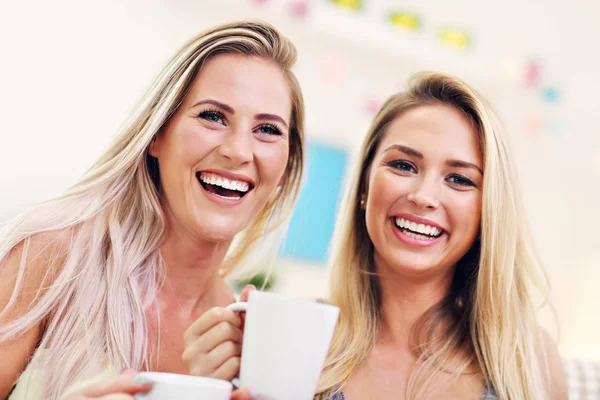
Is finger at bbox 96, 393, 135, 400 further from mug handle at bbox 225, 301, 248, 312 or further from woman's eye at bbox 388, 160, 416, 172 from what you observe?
woman's eye at bbox 388, 160, 416, 172

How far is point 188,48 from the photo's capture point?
1233 mm

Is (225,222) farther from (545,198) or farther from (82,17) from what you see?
(545,198)

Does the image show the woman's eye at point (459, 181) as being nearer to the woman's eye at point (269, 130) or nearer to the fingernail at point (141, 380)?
the woman's eye at point (269, 130)

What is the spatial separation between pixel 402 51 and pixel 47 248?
332 cm

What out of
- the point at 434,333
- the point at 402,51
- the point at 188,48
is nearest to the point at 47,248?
the point at 188,48

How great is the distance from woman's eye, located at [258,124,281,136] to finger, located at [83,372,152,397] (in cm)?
62

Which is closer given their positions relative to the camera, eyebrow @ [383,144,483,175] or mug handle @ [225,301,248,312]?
mug handle @ [225,301,248,312]

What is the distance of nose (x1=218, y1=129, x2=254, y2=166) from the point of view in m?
1.14

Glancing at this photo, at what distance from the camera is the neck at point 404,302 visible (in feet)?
4.13

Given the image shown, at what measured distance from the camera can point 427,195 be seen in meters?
1.16

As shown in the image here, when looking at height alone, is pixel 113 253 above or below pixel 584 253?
below

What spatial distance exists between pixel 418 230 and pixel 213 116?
0.46 m

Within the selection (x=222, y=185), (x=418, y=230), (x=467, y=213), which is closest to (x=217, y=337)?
(x=222, y=185)

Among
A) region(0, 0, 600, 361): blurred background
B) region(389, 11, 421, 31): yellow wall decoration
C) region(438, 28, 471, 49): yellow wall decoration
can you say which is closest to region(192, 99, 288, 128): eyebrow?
region(0, 0, 600, 361): blurred background
